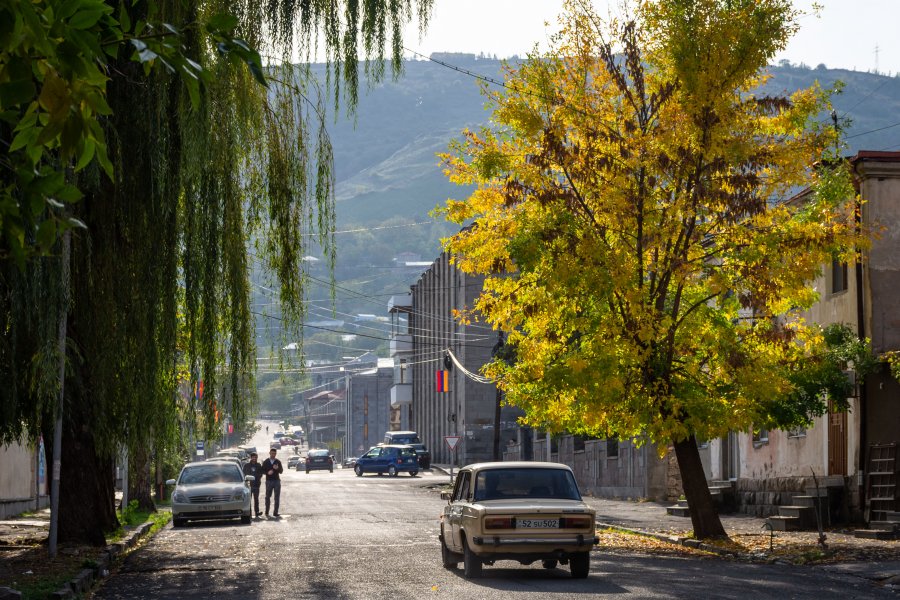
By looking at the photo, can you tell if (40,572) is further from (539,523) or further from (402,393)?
(402,393)

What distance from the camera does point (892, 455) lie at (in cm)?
2433

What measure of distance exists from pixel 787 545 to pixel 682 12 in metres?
9.40

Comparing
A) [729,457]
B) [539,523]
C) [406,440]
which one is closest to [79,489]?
[539,523]

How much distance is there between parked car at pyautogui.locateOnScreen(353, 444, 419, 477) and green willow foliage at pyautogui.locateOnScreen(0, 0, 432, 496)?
52.8 m

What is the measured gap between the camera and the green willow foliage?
14906 millimetres

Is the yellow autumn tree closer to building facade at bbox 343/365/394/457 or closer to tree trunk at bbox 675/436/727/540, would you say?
tree trunk at bbox 675/436/727/540

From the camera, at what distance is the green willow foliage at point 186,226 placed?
1491 cm

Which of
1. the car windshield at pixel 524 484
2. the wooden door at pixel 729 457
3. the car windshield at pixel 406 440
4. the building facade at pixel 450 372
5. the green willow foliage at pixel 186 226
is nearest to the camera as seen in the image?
the green willow foliage at pixel 186 226

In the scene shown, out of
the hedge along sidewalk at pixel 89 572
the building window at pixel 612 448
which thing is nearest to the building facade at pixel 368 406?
the building window at pixel 612 448

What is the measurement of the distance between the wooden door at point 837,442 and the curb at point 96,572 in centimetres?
1473

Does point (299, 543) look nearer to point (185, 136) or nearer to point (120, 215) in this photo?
point (120, 215)

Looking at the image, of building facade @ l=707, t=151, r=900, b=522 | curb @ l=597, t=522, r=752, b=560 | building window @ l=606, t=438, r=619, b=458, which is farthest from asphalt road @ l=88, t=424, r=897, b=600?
building window @ l=606, t=438, r=619, b=458

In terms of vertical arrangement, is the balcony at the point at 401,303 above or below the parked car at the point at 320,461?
above

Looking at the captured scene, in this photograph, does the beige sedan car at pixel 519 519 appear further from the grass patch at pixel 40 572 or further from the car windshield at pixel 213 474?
the car windshield at pixel 213 474
